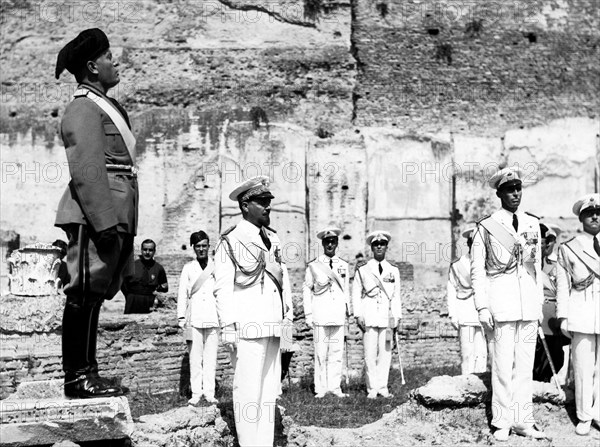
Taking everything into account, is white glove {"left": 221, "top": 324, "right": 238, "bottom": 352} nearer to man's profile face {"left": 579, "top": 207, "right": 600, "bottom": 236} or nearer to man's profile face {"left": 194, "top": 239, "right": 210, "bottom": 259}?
man's profile face {"left": 579, "top": 207, "right": 600, "bottom": 236}

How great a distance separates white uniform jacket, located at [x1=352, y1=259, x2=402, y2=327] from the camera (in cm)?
1071

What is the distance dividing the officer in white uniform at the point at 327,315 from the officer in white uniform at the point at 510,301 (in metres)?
3.71

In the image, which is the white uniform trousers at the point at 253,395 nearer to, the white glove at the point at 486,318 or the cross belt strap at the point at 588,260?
the white glove at the point at 486,318

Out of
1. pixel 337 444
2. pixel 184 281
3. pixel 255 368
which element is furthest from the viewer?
pixel 184 281

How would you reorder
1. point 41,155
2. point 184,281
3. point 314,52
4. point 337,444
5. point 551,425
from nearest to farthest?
point 337,444, point 551,425, point 184,281, point 41,155, point 314,52

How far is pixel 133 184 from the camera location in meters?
5.73

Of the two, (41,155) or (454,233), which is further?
(454,233)

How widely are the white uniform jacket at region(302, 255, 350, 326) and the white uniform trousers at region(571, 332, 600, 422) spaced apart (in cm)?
366

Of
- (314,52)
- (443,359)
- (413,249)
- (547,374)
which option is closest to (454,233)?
(413,249)

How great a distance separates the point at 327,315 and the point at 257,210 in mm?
4534

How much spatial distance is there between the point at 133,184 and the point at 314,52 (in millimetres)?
14027

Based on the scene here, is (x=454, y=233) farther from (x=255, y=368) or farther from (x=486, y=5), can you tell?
(x=255, y=368)

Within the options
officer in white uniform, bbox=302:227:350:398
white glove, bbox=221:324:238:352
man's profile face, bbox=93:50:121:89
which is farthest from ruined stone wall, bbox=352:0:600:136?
man's profile face, bbox=93:50:121:89

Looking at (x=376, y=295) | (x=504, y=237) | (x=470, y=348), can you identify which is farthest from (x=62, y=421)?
(x=470, y=348)
